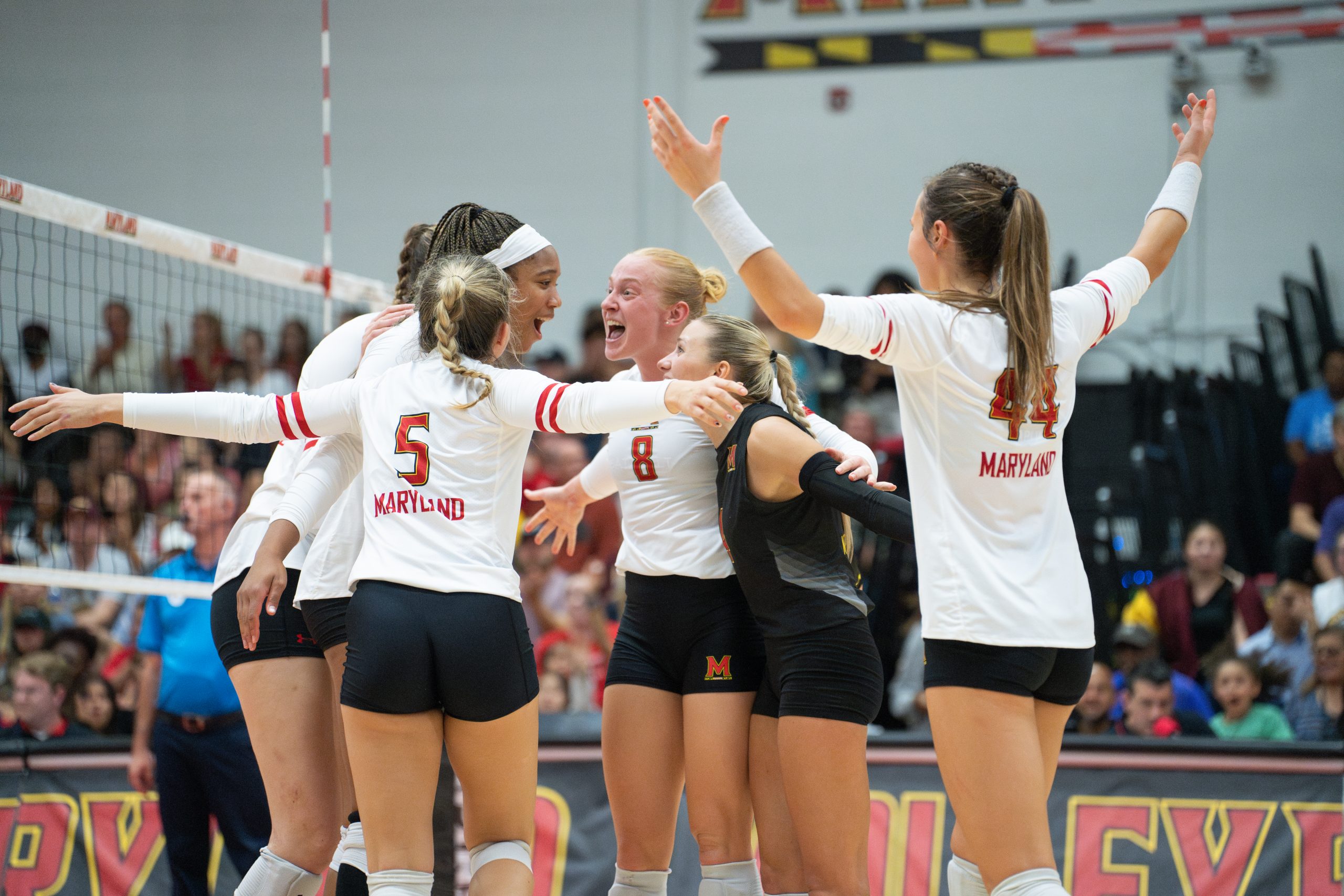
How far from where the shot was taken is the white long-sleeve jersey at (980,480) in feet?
9.10

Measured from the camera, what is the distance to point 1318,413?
350 inches

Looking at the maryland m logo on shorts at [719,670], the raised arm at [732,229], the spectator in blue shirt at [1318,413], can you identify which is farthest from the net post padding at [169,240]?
the spectator in blue shirt at [1318,413]

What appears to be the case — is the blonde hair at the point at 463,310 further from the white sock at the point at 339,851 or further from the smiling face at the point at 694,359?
the white sock at the point at 339,851

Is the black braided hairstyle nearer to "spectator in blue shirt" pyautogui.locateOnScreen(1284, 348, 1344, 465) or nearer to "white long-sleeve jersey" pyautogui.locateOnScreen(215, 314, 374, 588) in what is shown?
"white long-sleeve jersey" pyautogui.locateOnScreen(215, 314, 374, 588)

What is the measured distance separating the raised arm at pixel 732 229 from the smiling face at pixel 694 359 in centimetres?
86

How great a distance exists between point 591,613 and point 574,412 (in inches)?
199

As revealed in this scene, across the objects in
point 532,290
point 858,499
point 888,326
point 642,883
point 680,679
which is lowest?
point 642,883

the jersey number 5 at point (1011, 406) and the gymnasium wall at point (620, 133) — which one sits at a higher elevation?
the gymnasium wall at point (620, 133)

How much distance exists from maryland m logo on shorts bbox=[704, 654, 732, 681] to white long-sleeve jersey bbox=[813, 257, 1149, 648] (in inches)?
33.6

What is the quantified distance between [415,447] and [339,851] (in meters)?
1.28

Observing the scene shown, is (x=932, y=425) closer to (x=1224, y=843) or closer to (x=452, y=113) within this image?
(x=1224, y=843)

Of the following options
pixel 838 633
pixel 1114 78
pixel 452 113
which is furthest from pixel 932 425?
pixel 452 113

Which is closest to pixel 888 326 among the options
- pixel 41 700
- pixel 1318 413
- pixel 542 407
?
pixel 542 407

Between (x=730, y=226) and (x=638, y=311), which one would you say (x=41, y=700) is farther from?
(x=730, y=226)
